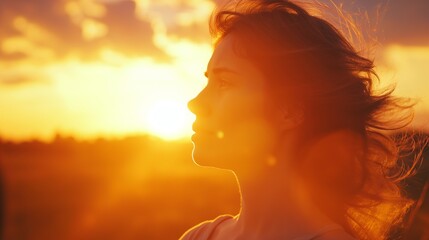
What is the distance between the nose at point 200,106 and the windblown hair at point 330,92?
27 cm

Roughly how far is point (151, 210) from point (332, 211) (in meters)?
11.1

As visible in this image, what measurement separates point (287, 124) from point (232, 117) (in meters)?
0.24

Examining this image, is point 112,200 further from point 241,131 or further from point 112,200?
point 241,131

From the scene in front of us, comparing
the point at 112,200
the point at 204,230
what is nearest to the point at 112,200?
the point at 112,200

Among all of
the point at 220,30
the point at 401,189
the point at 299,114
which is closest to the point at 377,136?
the point at 401,189

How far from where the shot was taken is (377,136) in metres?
3.02

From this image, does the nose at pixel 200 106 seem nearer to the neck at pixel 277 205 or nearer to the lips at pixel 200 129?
the lips at pixel 200 129

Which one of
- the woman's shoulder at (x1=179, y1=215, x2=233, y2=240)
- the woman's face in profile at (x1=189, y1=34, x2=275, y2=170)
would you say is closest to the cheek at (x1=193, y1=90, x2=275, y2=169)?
the woman's face in profile at (x1=189, y1=34, x2=275, y2=170)

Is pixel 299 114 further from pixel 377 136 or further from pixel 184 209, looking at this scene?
pixel 184 209

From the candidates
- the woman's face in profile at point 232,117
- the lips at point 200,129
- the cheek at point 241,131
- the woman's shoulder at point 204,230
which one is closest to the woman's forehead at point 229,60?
the woman's face in profile at point 232,117

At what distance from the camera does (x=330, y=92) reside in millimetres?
2701

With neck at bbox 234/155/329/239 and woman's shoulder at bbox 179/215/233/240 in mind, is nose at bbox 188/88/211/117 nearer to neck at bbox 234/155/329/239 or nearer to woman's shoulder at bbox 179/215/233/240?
neck at bbox 234/155/329/239

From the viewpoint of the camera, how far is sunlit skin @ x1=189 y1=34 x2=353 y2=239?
262 cm

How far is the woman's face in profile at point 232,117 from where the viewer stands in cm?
267
